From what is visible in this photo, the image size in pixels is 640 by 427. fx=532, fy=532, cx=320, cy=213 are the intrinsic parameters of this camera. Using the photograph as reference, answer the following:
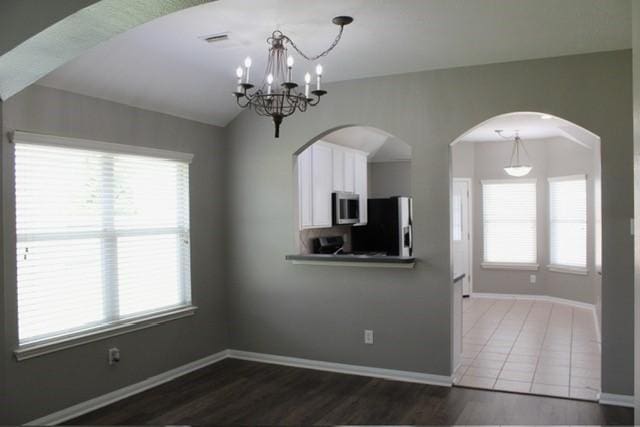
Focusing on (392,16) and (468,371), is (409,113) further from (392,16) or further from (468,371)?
(468,371)

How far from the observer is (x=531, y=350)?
550 cm

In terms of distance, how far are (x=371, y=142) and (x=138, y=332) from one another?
13.5 feet

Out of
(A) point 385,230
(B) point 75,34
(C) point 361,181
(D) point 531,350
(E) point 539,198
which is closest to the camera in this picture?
(B) point 75,34

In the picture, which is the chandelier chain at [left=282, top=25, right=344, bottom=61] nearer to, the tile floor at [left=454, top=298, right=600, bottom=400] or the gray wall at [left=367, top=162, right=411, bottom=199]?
the tile floor at [left=454, top=298, right=600, bottom=400]

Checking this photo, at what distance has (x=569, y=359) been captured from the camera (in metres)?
5.18

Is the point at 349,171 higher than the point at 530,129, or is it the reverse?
the point at 530,129

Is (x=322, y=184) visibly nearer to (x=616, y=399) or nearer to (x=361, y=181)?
(x=361, y=181)

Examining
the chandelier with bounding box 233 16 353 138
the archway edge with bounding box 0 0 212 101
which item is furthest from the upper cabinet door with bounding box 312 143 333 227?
the archway edge with bounding box 0 0 212 101

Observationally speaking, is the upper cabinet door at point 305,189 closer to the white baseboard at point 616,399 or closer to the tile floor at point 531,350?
the tile floor at point 531,350

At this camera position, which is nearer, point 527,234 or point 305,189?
point 305,189

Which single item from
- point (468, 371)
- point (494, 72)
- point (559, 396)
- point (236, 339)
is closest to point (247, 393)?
point (236, 339)

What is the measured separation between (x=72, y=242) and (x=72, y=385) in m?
1.02

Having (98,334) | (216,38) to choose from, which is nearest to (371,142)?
(216,38)

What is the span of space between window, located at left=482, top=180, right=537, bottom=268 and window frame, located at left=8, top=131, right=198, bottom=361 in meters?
5.77
